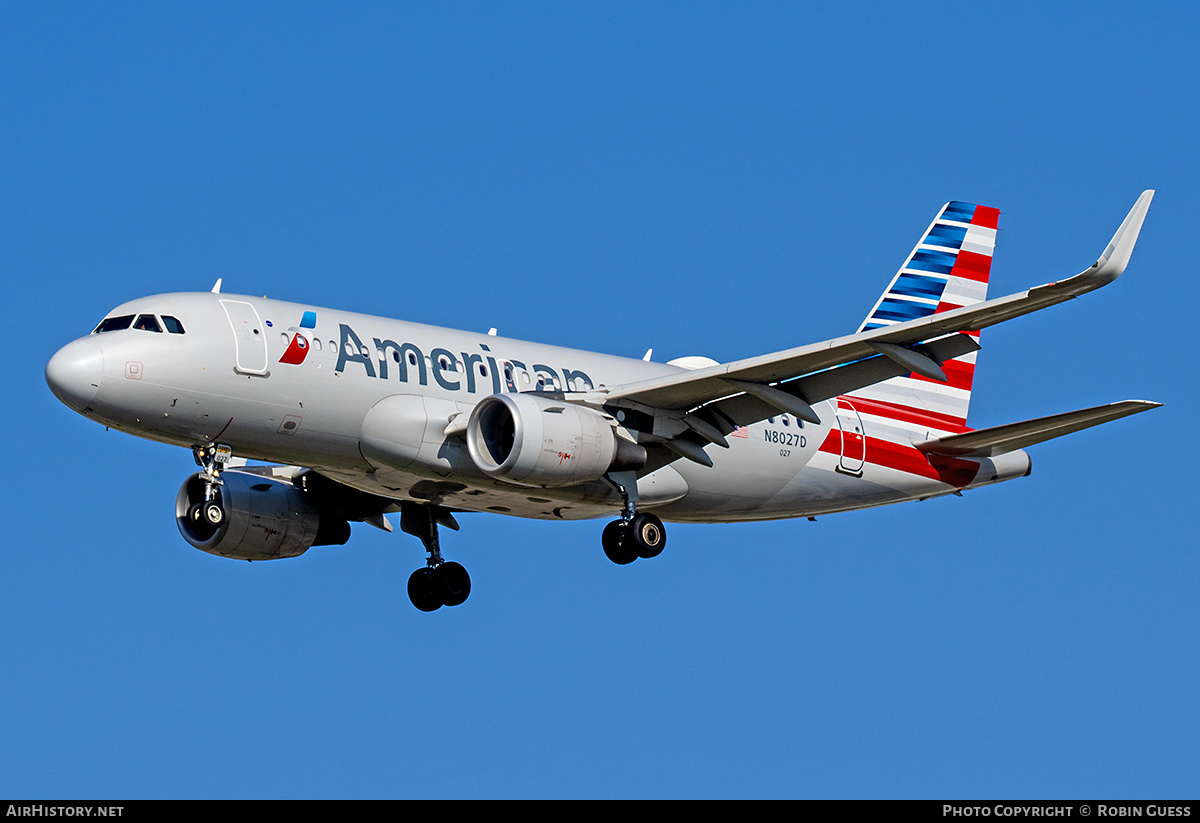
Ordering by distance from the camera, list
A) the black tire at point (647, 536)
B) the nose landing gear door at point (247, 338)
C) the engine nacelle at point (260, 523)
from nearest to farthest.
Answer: the nose landing gear door at point (247, 338)
the black tire at point (647, 536)
the engine nacelle at point (260, 523)

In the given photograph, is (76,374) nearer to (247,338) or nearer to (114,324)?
(114,324)

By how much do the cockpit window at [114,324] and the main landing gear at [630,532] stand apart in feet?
33.7

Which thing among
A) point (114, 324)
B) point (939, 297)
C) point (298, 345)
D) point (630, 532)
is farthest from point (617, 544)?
point (939, 297)

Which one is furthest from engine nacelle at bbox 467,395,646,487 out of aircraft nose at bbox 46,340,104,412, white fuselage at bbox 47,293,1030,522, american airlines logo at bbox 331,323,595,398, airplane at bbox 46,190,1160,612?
aircraft nose at bbox 46,340,104,412

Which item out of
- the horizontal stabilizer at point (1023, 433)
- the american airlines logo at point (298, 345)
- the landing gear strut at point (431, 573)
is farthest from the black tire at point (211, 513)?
the horizontal stabilizer at point (1023, 433)

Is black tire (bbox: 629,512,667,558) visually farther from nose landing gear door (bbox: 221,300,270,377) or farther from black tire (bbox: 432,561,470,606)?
nose landing gear door (bbox: 221,300,270,377)

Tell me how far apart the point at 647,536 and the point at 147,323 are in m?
11.0

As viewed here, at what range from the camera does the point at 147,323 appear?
3209 centimetres

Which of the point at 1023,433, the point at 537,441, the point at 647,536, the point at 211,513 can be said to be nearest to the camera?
the point at 537,441

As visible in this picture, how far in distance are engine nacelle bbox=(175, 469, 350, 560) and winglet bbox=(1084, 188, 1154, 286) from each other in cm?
1878

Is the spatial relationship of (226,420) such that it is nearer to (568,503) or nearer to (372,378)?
(372,378)

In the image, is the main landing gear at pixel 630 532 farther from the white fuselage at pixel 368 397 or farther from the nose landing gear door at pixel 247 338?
the nose landing gear door at pixel 247 338

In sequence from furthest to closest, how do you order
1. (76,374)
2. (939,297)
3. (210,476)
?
(939,297) < (210,476) < (76,374)

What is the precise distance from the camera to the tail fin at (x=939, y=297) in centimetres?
4191
